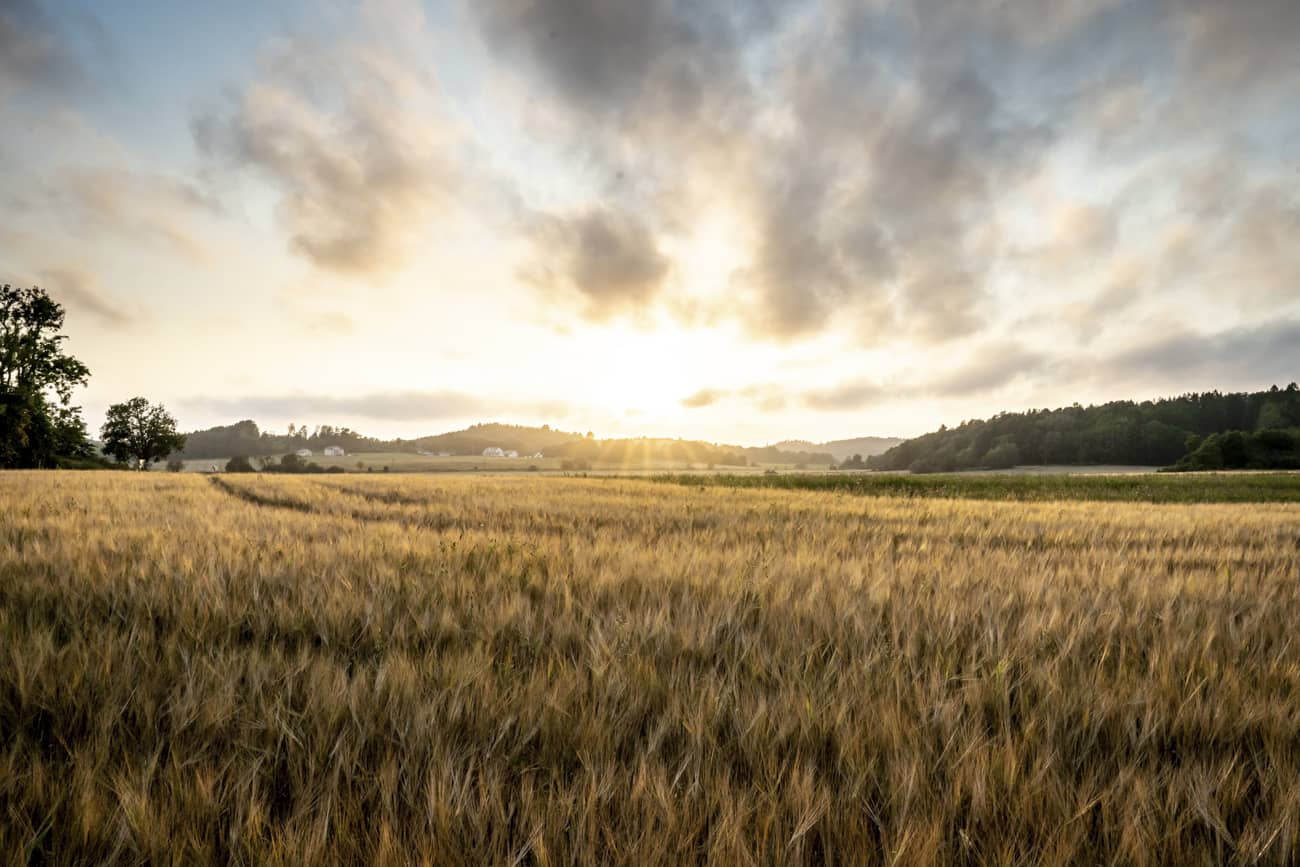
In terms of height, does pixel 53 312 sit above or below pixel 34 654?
above

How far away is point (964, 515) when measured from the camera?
10.9 metres

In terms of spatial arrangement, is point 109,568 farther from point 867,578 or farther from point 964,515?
point 964,515

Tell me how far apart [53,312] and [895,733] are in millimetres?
68536

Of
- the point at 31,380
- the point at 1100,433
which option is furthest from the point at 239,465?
the point at 1100,433

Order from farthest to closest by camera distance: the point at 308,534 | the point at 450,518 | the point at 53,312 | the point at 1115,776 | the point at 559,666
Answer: the point at 53,312 → the point at 450,518 → the point at 308,534 → the point at 559,666 → the point at 1115,776

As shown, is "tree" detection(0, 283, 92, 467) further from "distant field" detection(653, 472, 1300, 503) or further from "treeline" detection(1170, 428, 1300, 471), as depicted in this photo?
"treeline" detection(1170, 428, 1300, 471)

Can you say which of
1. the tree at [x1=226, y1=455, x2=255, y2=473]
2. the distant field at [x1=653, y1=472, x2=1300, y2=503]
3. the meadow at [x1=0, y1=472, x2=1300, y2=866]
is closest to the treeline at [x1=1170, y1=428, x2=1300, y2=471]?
the distant field at [x1=653, y1=472, x2=1300, y2=503]

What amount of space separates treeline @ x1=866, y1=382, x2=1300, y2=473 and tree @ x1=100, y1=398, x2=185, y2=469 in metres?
130

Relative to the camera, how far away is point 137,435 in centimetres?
8200

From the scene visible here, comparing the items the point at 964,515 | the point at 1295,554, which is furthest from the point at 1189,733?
the point at 964,515

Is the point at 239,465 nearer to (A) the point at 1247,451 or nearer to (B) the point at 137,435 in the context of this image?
(B) the point at 137,435

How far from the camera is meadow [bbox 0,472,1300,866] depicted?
129 centimetres

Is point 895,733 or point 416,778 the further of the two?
point 895,733

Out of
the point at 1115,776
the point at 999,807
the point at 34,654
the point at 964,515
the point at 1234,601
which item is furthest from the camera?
the point at 964,515
